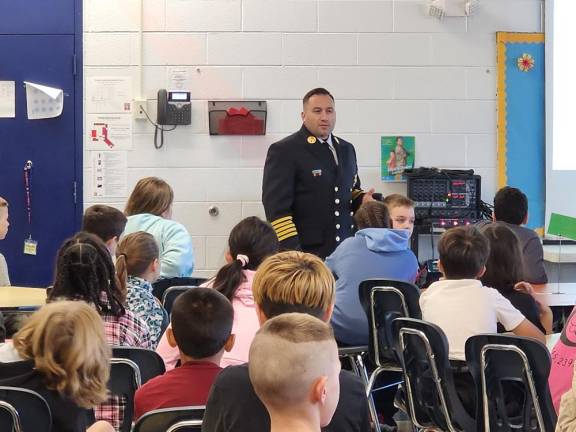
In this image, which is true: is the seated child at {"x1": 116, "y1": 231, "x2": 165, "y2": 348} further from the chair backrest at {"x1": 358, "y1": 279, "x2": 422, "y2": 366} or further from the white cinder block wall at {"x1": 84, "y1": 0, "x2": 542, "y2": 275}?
the white cinder block wall at {"x1": 84, "y1": 0, "x2": 542, "y2": 275}

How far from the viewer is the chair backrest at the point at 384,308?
11.8 feet

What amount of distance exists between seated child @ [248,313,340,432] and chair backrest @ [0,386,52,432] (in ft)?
2.71

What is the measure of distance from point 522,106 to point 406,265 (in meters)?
2.53

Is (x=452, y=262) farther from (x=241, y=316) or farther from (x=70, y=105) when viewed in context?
(x=70, y=105)

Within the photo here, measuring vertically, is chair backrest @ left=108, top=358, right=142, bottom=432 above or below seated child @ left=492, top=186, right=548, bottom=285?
below

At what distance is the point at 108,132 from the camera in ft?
19.8

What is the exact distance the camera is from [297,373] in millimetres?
1607

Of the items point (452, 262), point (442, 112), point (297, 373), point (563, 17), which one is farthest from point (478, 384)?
point (563, 17)

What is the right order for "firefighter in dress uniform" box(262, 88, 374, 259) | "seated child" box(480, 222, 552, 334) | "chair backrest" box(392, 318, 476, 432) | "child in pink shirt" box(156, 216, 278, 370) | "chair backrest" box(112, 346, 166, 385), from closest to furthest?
"chair backrest" box(112, 346, 166, 385) → "chair backrest" box(392, 318, 476, 432) → "child in pink shirt" box(156, 216, 278, 370) → "seated child" box(480, 222, 552, 334) → "firefighter in dress uniform" box(262, 88, 374, 259)

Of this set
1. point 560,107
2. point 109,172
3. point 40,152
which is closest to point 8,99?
point 40,152

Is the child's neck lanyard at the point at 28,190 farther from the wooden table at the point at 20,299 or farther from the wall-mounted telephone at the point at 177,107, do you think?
the wooden table at the point at 20,299

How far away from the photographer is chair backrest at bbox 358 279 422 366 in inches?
141

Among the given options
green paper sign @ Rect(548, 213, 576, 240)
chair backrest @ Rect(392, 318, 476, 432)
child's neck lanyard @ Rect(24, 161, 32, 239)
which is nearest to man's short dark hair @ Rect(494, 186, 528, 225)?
green paper sign @ Rect(548, 213, 576, 240)

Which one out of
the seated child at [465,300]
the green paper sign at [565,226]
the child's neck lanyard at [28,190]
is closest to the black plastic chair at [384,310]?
the seated child at [465,300]
